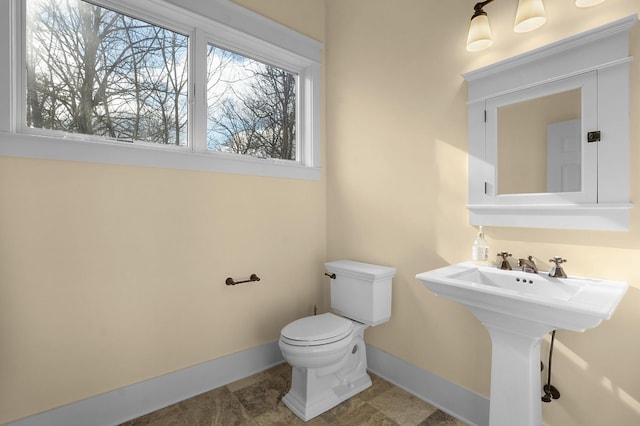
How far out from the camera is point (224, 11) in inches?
83.6

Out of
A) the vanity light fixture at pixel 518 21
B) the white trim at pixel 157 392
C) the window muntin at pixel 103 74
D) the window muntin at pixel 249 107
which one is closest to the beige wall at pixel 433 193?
the vanity light fixture at pixel 518 21

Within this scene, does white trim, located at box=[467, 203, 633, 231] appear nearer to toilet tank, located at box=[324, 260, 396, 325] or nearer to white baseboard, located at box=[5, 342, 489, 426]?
toilet tank, located at box=[324, 260, 396, 325]

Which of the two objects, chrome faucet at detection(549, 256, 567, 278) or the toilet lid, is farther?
the toilet lid

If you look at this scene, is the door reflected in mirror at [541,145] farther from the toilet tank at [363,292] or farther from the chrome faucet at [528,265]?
the toilet tank at [363,292]

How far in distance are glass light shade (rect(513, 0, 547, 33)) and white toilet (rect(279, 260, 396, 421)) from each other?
1469 millimetres

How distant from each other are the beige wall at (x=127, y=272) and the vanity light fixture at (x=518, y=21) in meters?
1.45

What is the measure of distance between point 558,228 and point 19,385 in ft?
8.56

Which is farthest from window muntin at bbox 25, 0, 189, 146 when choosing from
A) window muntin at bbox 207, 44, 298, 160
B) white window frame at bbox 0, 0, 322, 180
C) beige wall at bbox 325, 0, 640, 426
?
beige wall at bbox 325, 0, 640, 426

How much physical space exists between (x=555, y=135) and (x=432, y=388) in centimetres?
155

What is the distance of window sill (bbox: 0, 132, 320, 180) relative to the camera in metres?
1.53

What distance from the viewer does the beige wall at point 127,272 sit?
1.54m

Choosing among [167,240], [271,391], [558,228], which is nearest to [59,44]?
[167,240]

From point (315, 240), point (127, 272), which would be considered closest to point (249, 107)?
point (315, 240)

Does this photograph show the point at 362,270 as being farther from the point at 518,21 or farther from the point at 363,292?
the point at 518,21
